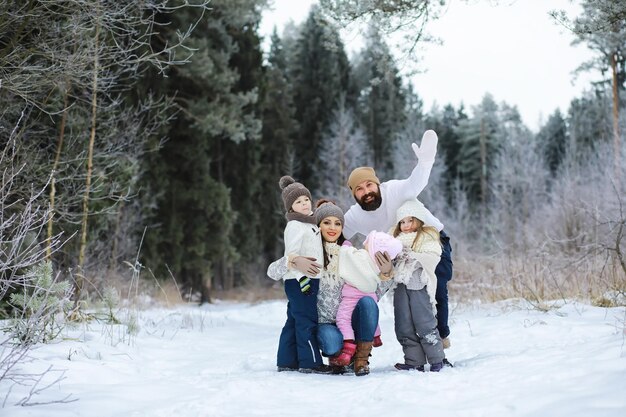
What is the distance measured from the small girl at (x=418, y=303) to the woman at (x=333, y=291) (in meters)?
0.15

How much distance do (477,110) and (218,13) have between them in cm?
3170

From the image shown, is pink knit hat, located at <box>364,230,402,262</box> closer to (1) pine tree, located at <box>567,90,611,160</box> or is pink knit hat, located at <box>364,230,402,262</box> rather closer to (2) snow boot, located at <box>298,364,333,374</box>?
(2) snow boot, located at <box>298,364,333,374</box>

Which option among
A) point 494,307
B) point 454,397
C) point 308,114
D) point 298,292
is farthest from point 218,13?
point 454,397

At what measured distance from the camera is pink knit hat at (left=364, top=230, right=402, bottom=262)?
3967 millimetres

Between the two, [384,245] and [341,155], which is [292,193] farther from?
Answer: [341,155]

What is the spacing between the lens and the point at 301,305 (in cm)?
428

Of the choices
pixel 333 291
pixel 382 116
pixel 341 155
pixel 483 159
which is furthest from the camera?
pixel 483 159

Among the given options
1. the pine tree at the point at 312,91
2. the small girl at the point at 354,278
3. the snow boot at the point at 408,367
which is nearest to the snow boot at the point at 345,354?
the small girl at the point at 354,278

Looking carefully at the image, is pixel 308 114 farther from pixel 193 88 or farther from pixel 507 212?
pixel 193 88

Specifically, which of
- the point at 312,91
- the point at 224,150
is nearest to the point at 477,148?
the point at 312,91

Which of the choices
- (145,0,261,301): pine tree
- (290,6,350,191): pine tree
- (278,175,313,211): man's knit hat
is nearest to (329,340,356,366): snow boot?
(278,175,313,211): man's knit hat

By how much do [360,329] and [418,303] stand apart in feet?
1.50

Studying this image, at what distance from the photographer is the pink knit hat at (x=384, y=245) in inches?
156

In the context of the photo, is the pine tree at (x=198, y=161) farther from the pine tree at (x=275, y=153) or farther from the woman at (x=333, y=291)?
the woman at (x=333, y=291)
